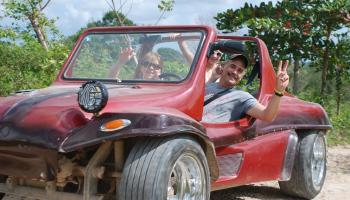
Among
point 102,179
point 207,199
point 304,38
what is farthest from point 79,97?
point 304,38

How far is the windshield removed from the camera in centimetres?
481

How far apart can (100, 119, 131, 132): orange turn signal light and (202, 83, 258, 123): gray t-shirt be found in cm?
139

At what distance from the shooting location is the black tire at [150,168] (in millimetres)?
3588

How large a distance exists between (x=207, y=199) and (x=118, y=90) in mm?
985

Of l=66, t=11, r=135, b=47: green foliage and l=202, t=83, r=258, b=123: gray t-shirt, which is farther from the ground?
l=66, t=11, r=135, b=47: green foliage

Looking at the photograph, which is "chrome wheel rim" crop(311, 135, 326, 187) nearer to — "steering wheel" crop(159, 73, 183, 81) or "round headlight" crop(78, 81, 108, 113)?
"steering wheel" crop(159, 73, 183, 81)

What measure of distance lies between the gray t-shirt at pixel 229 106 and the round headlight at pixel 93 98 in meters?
1.35

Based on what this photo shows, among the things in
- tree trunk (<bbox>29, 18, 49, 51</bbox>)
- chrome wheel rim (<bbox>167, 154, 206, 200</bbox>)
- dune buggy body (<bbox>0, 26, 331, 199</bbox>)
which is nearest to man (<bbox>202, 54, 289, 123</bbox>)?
dune buggy body (<bbox>0, 26, 331, 199</bbox>)

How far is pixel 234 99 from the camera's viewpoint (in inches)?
198

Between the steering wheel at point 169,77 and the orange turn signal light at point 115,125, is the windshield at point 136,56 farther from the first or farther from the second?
the orange turn signal light at point 115,125

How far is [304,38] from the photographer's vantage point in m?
10.1

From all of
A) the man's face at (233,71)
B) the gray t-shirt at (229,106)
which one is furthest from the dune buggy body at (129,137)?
the man's face at (233,71)

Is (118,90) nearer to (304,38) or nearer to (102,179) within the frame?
(102,179)

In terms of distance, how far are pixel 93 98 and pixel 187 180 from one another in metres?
0.83
